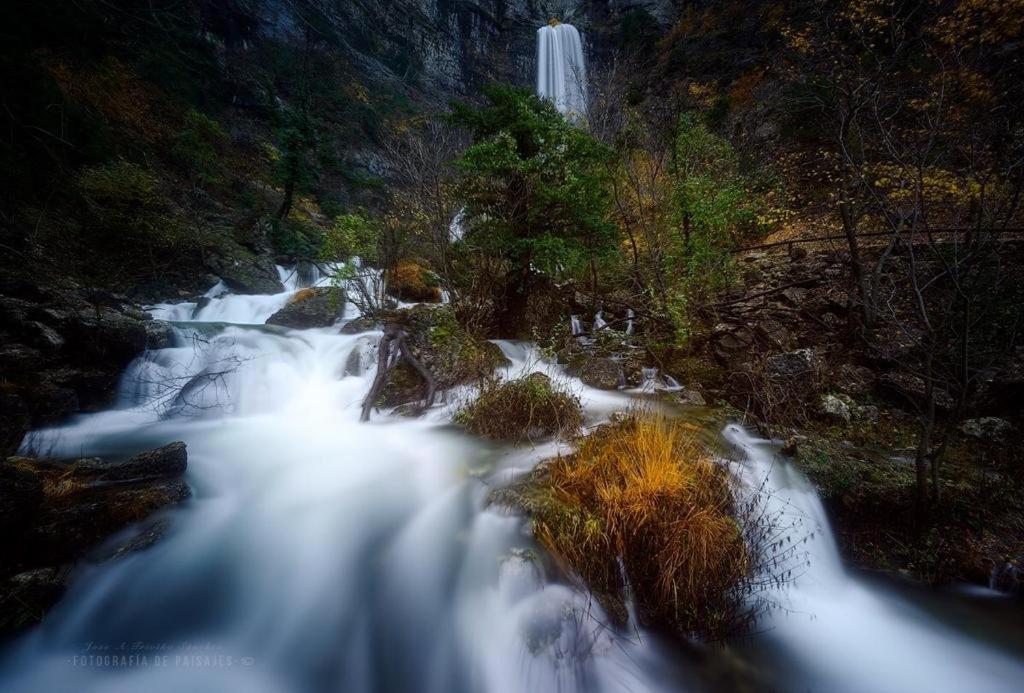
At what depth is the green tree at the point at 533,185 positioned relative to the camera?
629 cm

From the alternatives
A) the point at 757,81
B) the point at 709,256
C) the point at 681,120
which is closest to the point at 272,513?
the point at 709,256

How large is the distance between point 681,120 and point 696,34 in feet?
68.7

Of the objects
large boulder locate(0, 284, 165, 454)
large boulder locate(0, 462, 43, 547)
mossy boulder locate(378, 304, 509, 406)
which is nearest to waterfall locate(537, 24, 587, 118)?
mossy boulder locate(378, 304, 509, 406)

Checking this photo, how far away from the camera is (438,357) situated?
6348mm

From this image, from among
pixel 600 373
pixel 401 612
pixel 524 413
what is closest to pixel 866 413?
pixel 600 373

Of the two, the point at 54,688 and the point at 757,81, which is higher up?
the point at 757,81

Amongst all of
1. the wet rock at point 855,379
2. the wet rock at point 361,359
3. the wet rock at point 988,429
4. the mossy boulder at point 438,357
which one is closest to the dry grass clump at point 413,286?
the wet rock at point 361,359

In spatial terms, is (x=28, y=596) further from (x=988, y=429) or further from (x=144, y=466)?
(x=988, y=429)

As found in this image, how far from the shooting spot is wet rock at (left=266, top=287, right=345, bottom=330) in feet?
32.1

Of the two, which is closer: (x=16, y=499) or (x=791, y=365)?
(x=16, y=499)

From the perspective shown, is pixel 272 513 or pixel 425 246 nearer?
pixel 272 513

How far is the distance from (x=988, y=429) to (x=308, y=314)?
12.5m

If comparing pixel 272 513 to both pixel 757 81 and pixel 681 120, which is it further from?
pixel 757 81

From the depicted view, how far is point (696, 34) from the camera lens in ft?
74.2
